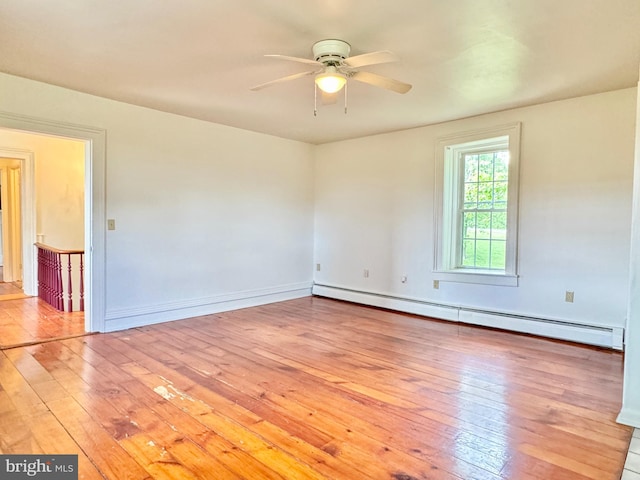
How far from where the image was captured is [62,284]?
506 cm

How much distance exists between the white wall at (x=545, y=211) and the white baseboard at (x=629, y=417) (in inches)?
64.6

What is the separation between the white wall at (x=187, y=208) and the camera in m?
4.09

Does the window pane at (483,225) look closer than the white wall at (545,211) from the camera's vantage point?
No

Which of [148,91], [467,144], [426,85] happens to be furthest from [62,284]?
[467,144]

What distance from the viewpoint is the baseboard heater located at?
372 cm

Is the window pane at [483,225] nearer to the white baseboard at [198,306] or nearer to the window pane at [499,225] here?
the window pane at [499,225]

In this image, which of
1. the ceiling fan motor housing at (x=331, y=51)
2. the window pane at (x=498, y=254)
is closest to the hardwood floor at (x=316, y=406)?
the window pane at (x=498, y=254)

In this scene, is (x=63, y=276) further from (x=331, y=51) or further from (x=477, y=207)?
(x=477, y=207)

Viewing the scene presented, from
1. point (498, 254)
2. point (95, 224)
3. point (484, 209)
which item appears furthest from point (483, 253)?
point (95, 224)

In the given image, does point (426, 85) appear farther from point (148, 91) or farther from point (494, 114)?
point (148, 91)

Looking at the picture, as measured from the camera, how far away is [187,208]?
4.71m

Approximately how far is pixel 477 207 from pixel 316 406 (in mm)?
3315

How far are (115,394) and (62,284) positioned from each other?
125 inches

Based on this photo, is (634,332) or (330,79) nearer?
(634,332)
